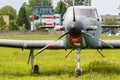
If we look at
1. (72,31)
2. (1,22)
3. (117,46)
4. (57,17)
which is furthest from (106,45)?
(1,22)

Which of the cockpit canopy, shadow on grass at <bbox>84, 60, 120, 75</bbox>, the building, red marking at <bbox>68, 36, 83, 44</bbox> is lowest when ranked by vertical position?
the building

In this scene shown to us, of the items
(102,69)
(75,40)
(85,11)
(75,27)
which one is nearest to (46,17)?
(102,69)

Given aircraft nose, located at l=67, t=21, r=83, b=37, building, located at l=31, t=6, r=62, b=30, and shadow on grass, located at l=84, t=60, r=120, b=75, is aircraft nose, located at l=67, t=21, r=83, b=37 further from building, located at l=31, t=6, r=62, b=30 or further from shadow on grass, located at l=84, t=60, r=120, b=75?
building, located at l=31, t=6, r=62, b=30

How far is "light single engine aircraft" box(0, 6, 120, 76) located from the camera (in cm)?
1486

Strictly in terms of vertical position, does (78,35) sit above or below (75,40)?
above

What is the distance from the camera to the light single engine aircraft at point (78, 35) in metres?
14.9

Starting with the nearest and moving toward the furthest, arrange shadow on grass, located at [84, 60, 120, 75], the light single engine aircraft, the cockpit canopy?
the light single engine aircraft → the cockpit canopy → shadow on grass, located at [84, 60, 120, 75]

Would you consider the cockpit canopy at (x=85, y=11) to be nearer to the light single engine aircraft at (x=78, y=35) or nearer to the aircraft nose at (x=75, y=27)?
the light single engine aircraft at (x=78, y=35)

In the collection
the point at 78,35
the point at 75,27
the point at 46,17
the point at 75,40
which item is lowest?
the point at 46,17

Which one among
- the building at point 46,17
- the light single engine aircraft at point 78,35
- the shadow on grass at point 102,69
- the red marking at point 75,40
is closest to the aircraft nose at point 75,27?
the light single engine aircraft at point 78,35

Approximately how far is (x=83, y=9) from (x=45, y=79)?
330cm

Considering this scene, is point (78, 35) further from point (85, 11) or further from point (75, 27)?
point (85, 11)

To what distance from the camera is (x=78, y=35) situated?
15.1 meters

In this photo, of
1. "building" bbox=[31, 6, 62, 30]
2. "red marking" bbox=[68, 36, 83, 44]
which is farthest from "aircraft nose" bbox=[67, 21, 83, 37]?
"building" bbox=[31, 6, 62, 30]
